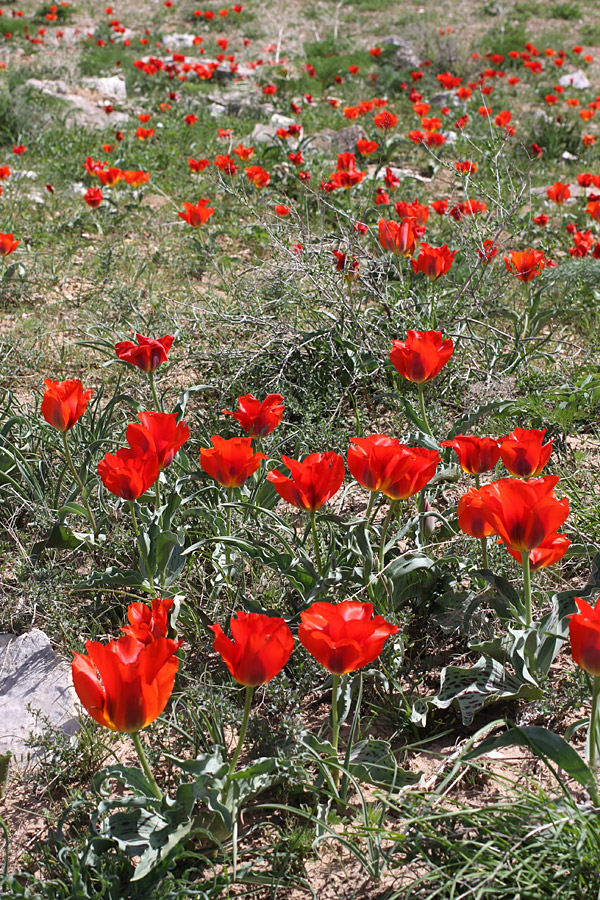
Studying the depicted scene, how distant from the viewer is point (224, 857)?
1527mm

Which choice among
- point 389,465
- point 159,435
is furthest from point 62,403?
point 389,465

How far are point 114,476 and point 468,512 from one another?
2.77 ft

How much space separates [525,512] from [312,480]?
18.8 inches

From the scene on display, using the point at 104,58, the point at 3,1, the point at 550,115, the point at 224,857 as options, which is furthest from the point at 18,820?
the point at 3,1

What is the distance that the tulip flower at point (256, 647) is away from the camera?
4.31ft

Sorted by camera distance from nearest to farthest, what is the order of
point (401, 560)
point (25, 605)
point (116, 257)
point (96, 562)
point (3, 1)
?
point (401, 560)
point (25, 605)
point (96, 562)
point (116, 257)
point (3, 1)

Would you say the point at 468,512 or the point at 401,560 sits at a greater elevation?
the point at 468,512

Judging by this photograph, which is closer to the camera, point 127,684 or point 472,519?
point 127,684

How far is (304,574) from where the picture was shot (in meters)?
1.96

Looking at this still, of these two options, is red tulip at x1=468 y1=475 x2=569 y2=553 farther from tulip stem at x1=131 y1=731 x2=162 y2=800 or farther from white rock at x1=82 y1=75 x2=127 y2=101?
white rock at x1=82 y1=75 x2=127 y2=101

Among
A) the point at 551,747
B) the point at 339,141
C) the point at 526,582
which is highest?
the point at 526,582

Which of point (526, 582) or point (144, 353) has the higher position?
point (144, 353)

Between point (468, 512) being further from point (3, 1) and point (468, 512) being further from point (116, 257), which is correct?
point (3, 1)

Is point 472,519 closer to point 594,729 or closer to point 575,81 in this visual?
point 594,729
